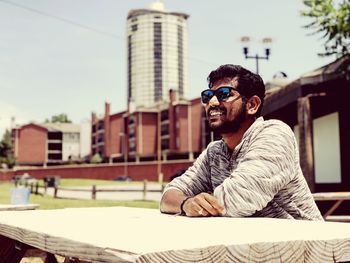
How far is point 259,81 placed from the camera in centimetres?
250

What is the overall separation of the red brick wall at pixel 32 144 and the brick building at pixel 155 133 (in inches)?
412

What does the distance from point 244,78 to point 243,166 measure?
56 cm

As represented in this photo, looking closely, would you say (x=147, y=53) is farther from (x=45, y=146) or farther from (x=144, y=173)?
(x=144, y=173)

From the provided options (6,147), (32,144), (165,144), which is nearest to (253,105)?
(165,144)

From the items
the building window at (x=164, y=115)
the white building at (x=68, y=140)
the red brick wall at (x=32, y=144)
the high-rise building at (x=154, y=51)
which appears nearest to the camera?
the building window at (x=164, y=115)

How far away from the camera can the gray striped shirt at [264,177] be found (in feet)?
6.64

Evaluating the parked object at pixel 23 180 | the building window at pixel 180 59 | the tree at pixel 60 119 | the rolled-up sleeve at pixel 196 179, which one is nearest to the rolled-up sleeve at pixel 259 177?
the rolled-up sleeve at pixel 196 179

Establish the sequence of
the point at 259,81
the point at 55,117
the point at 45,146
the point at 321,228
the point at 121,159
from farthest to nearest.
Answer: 1. the point at 55,117
2. the point at 45,146
3. the point at 121,159
4. the point at 259,81
5. the point at 321,228

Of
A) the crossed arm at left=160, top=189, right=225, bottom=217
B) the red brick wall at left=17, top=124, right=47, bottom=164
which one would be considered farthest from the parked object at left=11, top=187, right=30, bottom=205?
the red brick wall at left=17, top=124, right=47, bottom=164

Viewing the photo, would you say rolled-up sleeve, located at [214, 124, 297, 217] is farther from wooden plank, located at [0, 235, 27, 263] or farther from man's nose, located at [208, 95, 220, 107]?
wooden plank, located at [0, 235, 27, 263]

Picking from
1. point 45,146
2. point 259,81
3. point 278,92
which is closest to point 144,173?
point 45,146

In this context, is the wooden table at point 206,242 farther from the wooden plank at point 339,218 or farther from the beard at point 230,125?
the wooden plank at point 339,218

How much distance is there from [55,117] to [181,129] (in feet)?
211

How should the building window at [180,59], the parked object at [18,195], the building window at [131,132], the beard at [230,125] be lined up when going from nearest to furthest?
the beard at [230,125], the parked object at [18,195], the building window at [131,132], the building window at [180,59]
